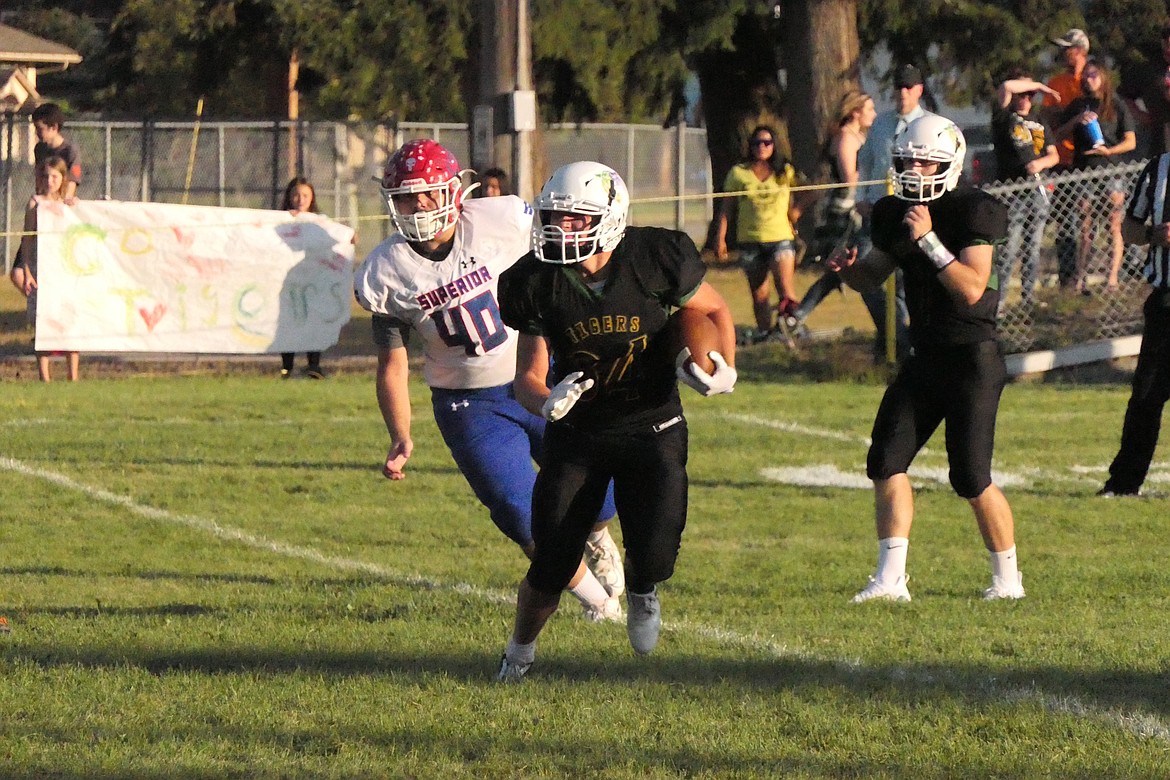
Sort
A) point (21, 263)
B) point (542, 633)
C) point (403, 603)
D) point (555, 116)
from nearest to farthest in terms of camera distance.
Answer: point (542, 633), point (403, 603), point (21, 263), point (555, 116)

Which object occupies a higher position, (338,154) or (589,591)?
(338,154)

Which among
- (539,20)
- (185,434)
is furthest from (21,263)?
(539,20)

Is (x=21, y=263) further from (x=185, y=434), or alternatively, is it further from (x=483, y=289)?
(x=483, y=289)

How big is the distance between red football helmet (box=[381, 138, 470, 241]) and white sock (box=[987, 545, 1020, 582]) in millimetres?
2514

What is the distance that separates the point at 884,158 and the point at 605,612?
7864 mm

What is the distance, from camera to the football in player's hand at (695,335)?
5395mm

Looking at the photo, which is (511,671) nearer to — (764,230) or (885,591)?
(885,591)

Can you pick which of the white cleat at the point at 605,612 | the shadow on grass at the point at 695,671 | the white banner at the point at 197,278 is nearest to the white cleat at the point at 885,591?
the white cleat at the point at 605,612

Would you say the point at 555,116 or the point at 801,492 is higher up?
the point at 555,116

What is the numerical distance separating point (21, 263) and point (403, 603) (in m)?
8.99

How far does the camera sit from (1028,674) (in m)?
6.03

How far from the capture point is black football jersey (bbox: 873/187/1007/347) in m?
7.18

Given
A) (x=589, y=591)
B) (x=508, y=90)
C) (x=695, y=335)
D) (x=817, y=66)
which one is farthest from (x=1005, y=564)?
(x=817, y=66)

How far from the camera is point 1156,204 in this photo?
31.0 ft
